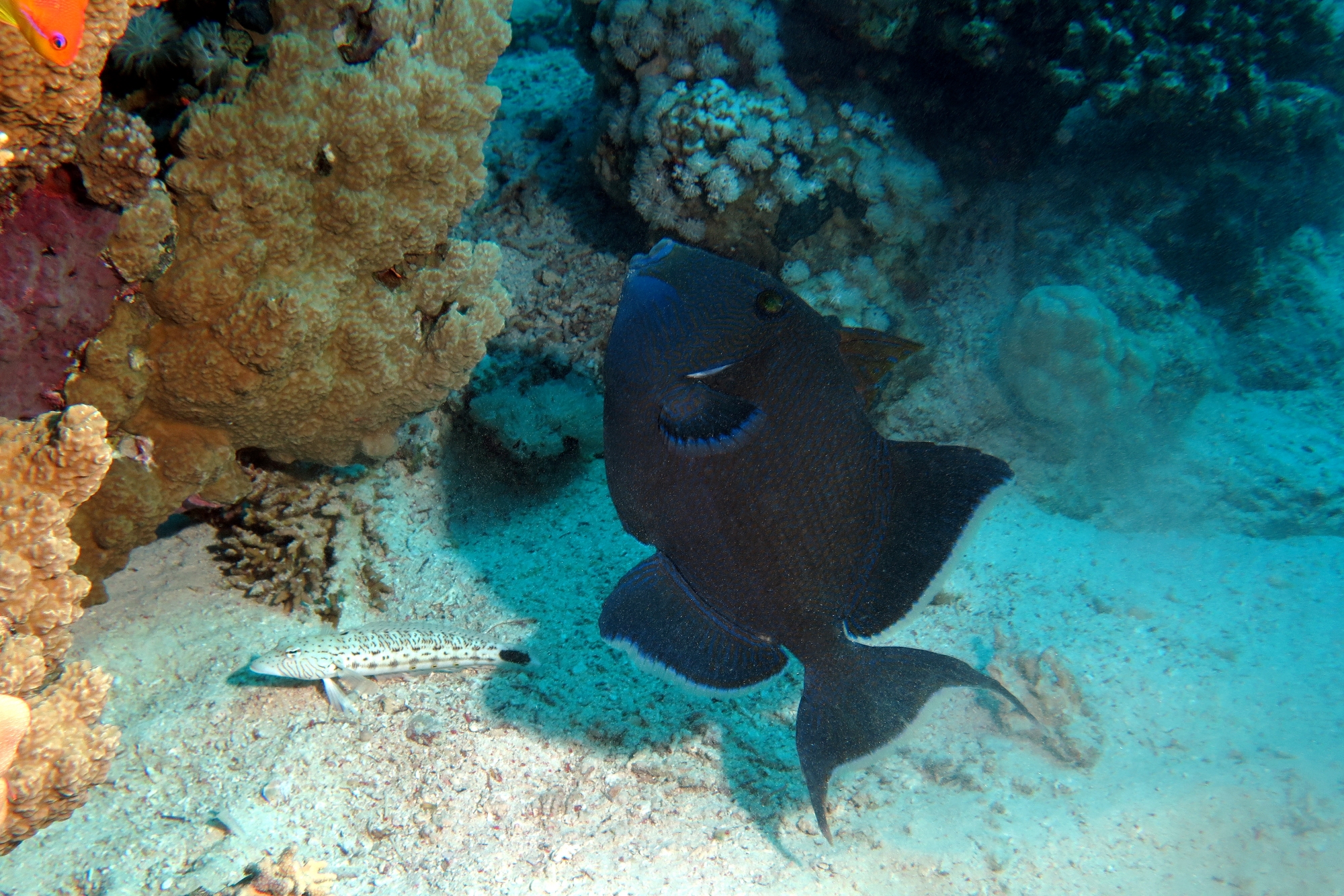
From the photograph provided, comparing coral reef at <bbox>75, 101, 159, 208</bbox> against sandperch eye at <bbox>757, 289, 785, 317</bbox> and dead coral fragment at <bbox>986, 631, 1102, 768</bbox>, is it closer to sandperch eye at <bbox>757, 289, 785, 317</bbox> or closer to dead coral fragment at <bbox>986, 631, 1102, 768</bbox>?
sandperch eye at <bbox>757, 289, 785, 317</bbox>

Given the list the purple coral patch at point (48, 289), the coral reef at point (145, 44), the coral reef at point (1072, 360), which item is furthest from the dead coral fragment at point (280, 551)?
the coral reef at point (1072, 360)

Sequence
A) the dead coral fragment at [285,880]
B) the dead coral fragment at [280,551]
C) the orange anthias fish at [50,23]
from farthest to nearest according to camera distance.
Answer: the dead coral fragment at [280,551], the dead coral fragment at [285,880], the orange anthias fish at [50,23]

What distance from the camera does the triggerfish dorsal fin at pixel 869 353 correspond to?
188 centimetres

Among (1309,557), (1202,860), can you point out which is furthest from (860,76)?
(1202,860)

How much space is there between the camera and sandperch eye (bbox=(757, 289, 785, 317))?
5.90ft

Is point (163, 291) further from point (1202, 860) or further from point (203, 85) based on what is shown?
point (1202, 860)

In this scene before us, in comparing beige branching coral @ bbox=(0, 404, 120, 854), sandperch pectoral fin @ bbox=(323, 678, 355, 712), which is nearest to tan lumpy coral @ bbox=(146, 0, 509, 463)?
beige branching coral @ bbox=(0, 404, 120, 854)

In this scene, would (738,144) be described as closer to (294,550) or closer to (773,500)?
(773,500)

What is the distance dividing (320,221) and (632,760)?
2652 millimetres

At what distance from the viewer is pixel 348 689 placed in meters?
3.10

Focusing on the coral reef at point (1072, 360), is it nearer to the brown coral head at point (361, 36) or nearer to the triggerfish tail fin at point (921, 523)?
the triggerfish tail fin at point (921, 523)

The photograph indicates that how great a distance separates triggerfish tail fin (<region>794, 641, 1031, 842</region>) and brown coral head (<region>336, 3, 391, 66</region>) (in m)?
2.84

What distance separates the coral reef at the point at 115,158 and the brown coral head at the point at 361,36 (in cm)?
83

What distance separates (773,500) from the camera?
180 centimetres
